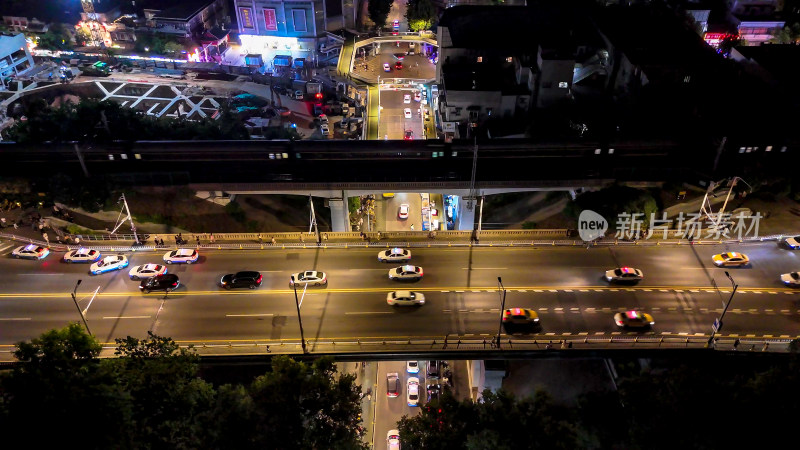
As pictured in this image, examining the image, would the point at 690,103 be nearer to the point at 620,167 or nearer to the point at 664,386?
the point at 620,167

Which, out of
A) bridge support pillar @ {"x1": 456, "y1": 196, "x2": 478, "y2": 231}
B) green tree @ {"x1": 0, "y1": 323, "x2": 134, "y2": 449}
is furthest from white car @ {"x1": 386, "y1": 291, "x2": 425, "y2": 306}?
Answer: green tree @ {"x1": 0, "y1": 323, "x2": 134, "y2": 449}

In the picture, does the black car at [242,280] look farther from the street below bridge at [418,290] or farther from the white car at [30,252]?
the white car at [30,252]

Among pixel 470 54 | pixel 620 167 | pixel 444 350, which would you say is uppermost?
pixel 470 54

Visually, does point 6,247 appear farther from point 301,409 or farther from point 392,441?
point 392,441

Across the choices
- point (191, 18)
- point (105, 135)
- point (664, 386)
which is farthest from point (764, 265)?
point (191, 18)

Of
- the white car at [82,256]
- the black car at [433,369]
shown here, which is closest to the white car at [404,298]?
the black car at [433,369]

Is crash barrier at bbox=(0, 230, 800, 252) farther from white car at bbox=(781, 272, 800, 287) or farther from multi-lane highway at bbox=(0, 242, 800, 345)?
white car at bbox=(781, 272, 800, 287)
